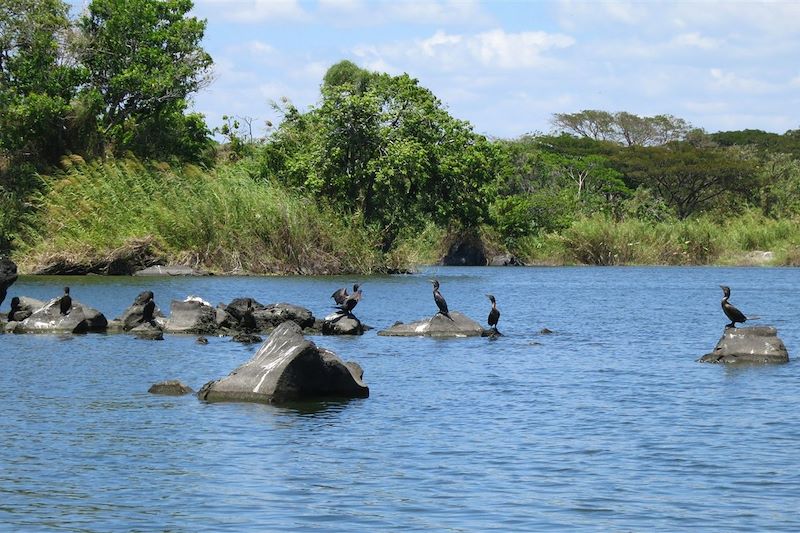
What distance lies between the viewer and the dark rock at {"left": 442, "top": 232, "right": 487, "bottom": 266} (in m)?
76.9

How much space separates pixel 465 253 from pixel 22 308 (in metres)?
49.1

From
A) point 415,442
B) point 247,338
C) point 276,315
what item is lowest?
point 415,442

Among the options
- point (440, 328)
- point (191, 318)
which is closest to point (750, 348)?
point (440, 328)

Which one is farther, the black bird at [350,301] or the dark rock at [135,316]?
the dark rock at [135,316]

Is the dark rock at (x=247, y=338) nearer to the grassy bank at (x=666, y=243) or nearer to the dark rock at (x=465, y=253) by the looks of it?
the dark rock at (x=465, y=253)

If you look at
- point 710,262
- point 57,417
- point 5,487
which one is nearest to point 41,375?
point 57,417

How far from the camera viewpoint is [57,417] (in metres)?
17.0

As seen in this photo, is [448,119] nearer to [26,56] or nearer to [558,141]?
[26,56]

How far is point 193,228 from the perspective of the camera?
51375mm

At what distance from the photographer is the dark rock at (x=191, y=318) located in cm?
2906

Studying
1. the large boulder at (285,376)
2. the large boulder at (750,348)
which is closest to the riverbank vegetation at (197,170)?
the large boulder at (750,348)

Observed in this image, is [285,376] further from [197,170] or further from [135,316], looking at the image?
[197,170]

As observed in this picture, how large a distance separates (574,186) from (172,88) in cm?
3983

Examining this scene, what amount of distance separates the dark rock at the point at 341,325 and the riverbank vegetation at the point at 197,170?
2213 centimetres
